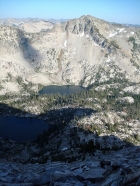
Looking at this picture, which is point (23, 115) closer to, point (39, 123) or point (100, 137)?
point (39, 123)

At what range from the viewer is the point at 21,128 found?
14450cm

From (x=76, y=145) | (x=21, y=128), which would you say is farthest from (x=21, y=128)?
(x=76, y=145)

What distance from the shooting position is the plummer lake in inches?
5123

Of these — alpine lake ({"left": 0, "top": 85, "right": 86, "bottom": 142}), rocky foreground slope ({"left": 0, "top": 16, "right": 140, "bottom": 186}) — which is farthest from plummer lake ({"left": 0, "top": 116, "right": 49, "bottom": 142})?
rocky foreground slope ({"left": 0, "top": 16, "right": 140, "bottom": 186})

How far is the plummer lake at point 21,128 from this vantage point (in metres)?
130

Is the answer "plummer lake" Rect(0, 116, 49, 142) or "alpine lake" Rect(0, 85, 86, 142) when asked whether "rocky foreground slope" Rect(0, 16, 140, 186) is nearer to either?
"alpine lake" Rect(0, 85, 86, 142)

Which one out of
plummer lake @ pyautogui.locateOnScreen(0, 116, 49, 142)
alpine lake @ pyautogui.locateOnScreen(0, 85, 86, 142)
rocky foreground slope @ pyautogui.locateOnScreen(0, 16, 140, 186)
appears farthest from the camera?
plummer lake @ pyautogui.locateOnScreen(0, 116, 49, 142)

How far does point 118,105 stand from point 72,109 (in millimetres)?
38022

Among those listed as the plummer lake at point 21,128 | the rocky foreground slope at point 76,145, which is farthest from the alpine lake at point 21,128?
the rocky foreground slope at point 76,145

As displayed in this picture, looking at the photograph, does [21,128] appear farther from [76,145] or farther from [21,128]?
[76,145]

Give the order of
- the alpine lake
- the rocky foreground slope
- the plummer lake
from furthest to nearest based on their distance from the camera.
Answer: the plummer lake → the alpine lake → the rocky foreground slope

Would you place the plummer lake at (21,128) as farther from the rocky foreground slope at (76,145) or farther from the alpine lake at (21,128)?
the rocky foreground slope at (76,145)

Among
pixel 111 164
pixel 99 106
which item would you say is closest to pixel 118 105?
pixel 99 106

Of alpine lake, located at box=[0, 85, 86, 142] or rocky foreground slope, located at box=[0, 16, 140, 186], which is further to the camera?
alpine lake, located at box=[0, 85, 86, 142]
